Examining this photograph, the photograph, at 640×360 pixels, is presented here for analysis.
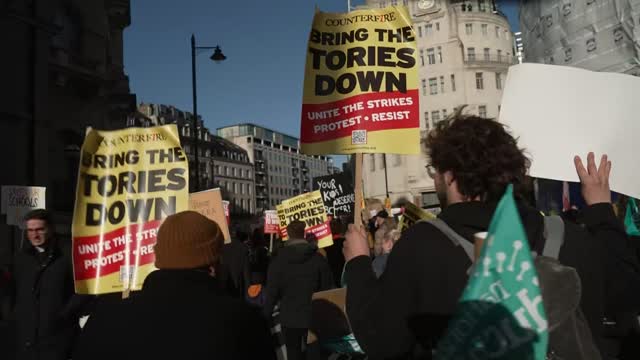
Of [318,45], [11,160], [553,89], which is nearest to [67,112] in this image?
[11,160]

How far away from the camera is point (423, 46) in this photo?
56438 mm

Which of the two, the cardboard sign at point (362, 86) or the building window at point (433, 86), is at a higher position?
the building window at point (433, 86)

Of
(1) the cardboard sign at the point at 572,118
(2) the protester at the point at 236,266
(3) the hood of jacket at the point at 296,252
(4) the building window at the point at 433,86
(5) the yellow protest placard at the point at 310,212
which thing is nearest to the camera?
(1) the cardboard sign at the point at 572,118

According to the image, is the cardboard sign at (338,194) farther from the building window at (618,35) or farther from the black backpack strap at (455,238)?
the building window at (618,35)

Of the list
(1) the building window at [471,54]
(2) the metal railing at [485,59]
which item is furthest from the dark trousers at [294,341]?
(1) the building window at [471,54]

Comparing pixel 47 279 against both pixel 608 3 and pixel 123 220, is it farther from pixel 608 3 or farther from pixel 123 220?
pixel 608 3

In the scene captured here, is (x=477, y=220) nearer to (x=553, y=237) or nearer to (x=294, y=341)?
(x=553, y=237)

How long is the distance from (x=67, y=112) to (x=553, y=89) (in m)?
22.5

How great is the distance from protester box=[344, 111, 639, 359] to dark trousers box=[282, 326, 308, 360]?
405 centimetres

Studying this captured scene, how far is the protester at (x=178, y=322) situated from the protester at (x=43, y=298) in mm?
2670

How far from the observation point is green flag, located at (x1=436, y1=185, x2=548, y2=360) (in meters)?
1.40

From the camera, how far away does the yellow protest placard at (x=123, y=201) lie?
14.2ft

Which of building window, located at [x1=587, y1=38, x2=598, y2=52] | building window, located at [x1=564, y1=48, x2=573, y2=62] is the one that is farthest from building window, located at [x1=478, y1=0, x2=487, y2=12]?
building window, located at [x1=587, y1=38, x2=598, y2=52]

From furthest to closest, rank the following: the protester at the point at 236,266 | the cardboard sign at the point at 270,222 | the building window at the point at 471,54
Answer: the building window at the point at 471,54 → the cardboard sign at the point at 270,222 → the protester at the point at 236,266
